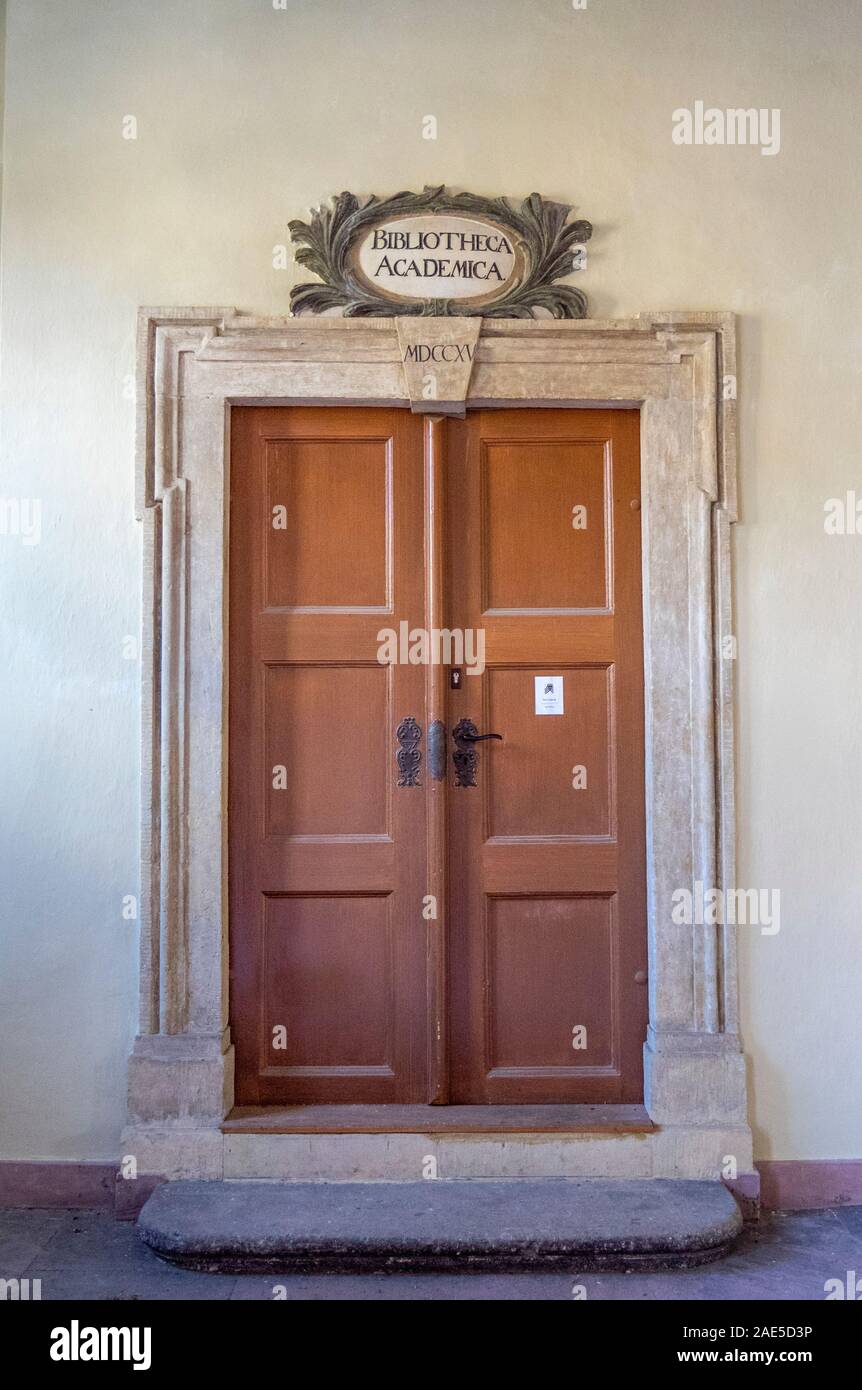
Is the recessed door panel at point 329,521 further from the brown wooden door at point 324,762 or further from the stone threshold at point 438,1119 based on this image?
the stone threshold at point 438,1119

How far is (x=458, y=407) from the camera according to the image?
330cm

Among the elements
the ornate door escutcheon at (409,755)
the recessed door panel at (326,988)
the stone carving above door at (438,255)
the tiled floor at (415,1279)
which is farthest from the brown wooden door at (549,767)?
the tiled floor at (415,1279)

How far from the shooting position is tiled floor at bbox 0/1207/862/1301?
8.93 feet

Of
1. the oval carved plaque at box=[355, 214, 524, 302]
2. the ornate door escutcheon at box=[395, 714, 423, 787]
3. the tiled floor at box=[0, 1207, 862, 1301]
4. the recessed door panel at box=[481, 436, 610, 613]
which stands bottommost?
the tiled floor at box=[0, 1207, 862, 1301]

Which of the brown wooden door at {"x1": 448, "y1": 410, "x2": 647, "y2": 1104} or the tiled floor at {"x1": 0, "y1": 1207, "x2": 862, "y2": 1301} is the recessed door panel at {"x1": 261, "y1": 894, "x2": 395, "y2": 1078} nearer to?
A: the brown wooden door at {"x1": 448, "y1": 410, "x2": 647, "y2": 1104}

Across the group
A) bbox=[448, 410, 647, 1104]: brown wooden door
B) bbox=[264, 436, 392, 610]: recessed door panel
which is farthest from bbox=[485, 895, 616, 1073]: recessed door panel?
bbox=[264, 436, 392, 610]: recessed door panel

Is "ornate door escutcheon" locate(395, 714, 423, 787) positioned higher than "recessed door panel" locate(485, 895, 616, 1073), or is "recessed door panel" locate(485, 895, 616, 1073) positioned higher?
"ornate door escutcheon" locate(395, 714, 423, 787)

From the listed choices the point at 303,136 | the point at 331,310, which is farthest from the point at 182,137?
the point at 331,310

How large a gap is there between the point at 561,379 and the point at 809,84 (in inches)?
49.6

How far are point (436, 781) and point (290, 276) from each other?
1675mm

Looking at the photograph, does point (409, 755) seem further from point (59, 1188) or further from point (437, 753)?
point (59, 1188)

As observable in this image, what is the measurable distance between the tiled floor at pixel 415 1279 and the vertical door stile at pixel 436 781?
2.10 feet

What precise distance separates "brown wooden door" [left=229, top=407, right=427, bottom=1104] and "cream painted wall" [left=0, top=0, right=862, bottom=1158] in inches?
14.5

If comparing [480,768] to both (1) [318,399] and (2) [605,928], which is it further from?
(1) [318,399]
